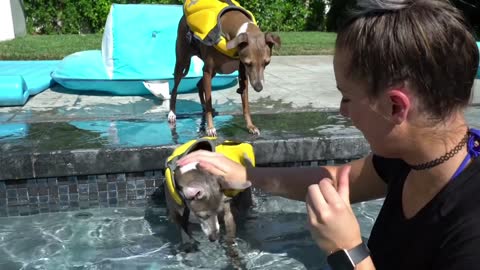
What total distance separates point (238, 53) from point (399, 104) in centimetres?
333

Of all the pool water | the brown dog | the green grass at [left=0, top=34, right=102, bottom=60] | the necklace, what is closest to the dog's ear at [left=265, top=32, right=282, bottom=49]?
the brown dog

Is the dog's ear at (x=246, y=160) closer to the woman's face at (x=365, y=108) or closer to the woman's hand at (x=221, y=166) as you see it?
the woman's hand at (x=221, y=166)

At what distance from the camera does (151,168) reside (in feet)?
14.0

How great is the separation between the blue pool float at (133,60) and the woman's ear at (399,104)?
235 inches

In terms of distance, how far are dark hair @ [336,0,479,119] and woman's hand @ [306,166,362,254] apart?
29cm

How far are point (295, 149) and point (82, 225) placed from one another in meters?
1.81

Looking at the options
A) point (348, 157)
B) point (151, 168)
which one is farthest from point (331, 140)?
point (151, 168)

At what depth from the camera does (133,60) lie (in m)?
7.47

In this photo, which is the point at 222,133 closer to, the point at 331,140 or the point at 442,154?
the point at 331,140

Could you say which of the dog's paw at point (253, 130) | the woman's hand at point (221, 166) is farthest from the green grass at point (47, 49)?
the woman's hand at point (221, 166)

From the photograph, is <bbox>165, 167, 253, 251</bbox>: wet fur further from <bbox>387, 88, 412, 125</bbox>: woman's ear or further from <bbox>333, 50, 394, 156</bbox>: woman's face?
<bbox>387, 88, 412, 125</bbox>: woman's ear

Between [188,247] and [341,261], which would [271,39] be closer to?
→ [188,247]

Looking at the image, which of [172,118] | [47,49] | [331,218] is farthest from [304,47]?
[331,218]

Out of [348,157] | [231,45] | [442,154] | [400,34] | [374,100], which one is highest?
A: [400,34]
